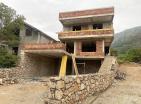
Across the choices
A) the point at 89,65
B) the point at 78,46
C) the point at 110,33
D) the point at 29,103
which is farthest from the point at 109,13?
the point at 29,103

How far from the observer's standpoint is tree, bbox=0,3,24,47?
22859 mm

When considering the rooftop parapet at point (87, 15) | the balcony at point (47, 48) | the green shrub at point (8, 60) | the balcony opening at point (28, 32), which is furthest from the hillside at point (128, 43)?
the green shrub at point (8, 60)

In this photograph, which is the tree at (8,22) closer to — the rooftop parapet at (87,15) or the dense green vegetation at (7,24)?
the dense green vegetation at (7,24)

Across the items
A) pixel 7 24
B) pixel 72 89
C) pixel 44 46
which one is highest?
pixel 7 24

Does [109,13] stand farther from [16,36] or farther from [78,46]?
[16,36]

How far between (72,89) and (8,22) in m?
18.4

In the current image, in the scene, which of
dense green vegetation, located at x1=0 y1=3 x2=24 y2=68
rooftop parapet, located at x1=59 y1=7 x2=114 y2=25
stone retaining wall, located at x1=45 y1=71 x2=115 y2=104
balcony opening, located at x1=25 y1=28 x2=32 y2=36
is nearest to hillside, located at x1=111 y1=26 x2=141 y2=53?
rooftop parapet, located at x1=59 y1=7 x2=114 y2=25

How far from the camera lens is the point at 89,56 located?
2189cm

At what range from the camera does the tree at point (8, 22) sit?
75.0 feet

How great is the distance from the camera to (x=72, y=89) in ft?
25.0

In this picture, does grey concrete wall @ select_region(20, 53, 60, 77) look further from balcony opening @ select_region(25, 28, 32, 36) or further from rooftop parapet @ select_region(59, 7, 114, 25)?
rooftop parapet @ select_region(59, 7, 114, 25)

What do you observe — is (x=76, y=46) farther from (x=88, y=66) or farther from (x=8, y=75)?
(x=8, y=75)

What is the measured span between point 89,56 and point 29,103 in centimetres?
1354

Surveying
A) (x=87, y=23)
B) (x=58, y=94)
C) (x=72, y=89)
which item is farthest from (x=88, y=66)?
(x=58, y=94)
